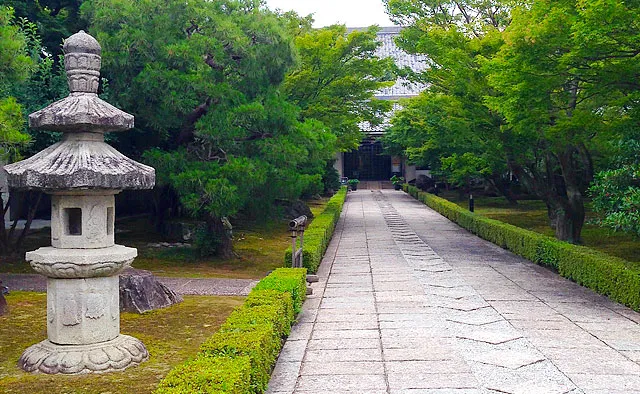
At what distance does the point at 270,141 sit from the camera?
509 inches

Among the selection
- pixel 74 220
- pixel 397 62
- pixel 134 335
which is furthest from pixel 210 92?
pixel 397 62

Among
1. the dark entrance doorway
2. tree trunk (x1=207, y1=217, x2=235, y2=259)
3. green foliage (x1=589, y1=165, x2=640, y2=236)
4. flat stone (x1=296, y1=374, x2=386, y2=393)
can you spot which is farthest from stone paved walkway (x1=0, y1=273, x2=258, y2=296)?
the dark entrance doorway

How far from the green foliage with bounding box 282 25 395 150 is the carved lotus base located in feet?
41.9

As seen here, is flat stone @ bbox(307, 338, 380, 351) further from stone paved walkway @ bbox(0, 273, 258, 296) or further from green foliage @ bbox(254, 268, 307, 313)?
stone paved walkway @ bbox(0, 273, 258, 296)

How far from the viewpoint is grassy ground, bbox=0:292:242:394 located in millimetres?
5914

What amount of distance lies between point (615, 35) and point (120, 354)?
27.0 ft

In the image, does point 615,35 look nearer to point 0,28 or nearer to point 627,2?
point 627,2

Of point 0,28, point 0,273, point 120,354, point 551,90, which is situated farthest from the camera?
point 0,273

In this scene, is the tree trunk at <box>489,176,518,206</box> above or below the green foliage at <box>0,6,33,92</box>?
below

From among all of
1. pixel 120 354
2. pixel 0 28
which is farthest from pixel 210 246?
pixel 120 354

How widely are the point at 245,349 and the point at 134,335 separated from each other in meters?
3.06

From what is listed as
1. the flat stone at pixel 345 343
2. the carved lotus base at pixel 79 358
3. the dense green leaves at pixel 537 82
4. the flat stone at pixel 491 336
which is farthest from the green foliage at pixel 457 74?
the carved lotus base at pixel 79 358

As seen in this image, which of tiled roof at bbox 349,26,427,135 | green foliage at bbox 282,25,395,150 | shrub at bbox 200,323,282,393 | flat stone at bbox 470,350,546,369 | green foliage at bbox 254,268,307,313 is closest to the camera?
shrub at bbox 200,323,282,393

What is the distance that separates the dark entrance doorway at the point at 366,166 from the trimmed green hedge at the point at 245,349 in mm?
41672
